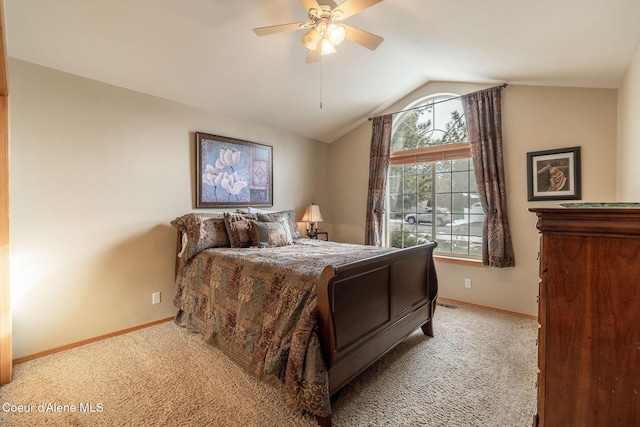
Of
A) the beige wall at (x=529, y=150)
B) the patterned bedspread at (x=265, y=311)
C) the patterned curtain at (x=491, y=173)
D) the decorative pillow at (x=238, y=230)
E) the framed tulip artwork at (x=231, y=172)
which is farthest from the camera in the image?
the framed tulip artwork at (x=231, y=172)

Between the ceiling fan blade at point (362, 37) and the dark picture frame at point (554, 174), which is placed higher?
the ceiling fan blade at point (362, 37)

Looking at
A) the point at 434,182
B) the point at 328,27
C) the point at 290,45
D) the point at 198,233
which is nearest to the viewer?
the point at 328,27

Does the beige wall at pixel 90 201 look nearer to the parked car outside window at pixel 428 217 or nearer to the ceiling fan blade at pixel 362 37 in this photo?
the ceiling fan blade at pixel 362 37

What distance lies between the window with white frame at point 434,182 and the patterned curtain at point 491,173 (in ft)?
0.78

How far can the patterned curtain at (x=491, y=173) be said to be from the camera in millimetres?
3229

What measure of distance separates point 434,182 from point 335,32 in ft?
8.52

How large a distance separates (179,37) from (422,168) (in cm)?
326

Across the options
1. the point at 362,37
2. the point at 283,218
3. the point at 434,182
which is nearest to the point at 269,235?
the point at 283,218

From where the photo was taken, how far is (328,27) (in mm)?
1977

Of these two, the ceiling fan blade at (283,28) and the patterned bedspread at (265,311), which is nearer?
the patterned bedspread at (265,311)

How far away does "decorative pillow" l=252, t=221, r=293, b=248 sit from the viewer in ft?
10.0

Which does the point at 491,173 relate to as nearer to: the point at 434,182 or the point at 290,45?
the point at 434,182

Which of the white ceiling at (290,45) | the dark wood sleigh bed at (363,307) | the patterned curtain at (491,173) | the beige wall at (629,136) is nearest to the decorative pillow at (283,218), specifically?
the dark wood sleigh bed at (363,307)

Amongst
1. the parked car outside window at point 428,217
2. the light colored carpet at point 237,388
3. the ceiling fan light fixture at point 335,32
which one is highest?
the ceiling fan light fixture at point 335,32
